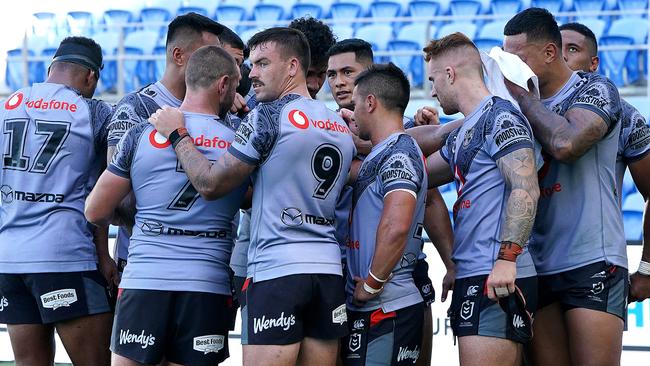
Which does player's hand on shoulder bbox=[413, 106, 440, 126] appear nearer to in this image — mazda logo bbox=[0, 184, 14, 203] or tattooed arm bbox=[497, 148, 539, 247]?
tattooed arm bbox=[497, 148, 539, 247]

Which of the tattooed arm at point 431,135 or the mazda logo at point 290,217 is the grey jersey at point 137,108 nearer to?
the mazda logo at point 290,217

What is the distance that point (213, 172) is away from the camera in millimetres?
4484

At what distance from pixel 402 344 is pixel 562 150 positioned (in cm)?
120

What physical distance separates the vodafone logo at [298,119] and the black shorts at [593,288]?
148cm

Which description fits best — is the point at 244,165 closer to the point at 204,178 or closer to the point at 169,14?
the point at 204,178

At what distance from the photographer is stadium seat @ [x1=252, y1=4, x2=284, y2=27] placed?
52.3 feet

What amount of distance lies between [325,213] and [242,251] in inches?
26.0

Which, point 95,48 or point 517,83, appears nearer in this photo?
point 517,83

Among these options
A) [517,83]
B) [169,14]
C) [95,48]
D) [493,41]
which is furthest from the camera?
[169,14]

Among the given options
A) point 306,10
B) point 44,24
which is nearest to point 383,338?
point 306,10

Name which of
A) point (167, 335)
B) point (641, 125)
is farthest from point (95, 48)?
point (641, 125)

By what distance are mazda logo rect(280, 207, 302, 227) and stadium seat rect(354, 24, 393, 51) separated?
10181mm

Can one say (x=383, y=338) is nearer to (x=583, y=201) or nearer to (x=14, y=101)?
(x=583, y=201)

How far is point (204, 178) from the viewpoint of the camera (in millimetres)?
4484
